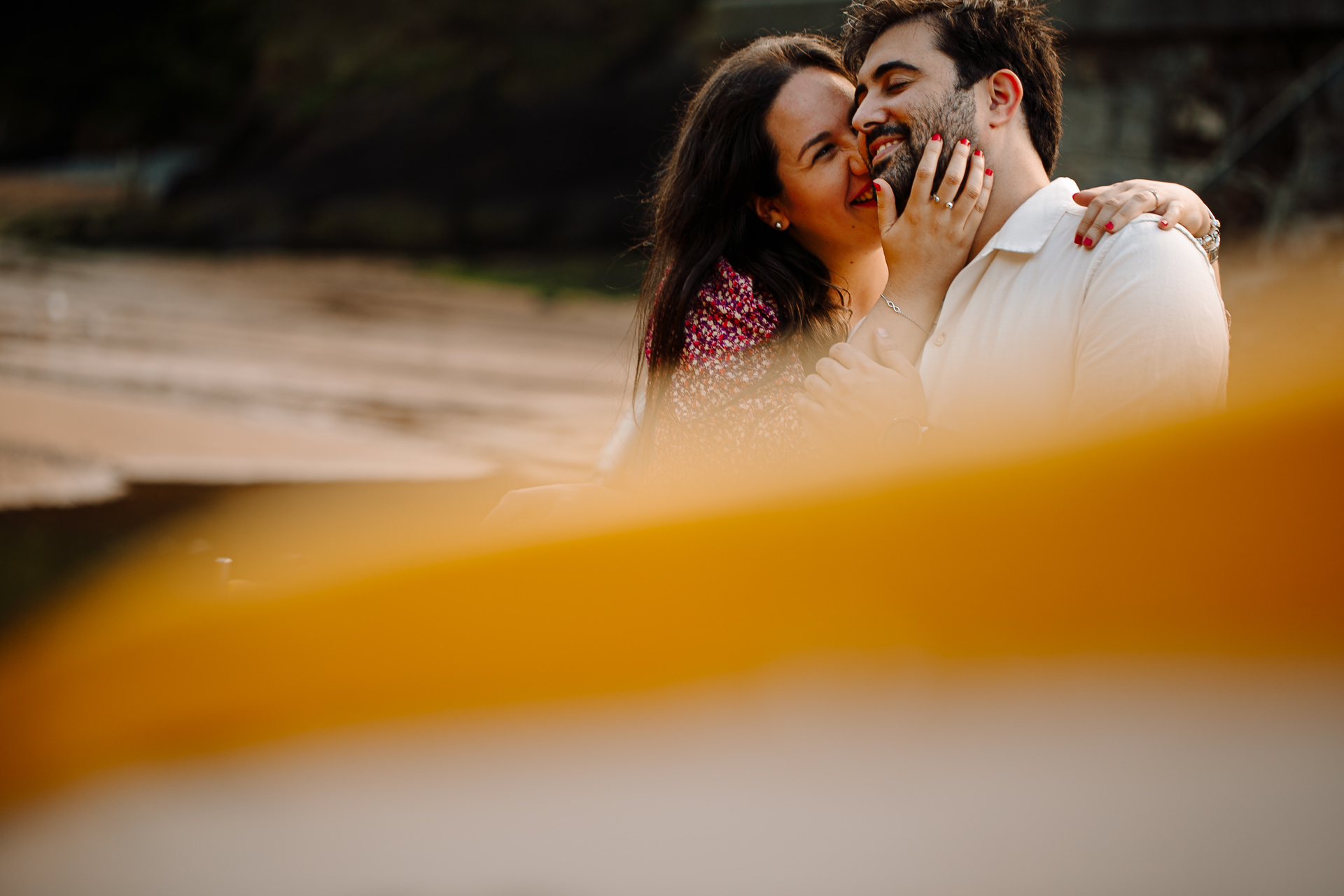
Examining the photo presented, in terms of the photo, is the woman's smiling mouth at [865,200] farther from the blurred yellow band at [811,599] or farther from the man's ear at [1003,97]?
the blurred yellow band at [811,599]

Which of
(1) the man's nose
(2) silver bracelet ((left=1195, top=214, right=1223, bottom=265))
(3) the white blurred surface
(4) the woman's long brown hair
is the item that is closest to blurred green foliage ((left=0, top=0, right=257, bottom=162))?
(4) the woman's long brown hair

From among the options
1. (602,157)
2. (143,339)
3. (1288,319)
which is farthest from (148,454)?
(602,157)

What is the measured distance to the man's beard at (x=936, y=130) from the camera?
2250mm

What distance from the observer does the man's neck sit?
2264 mm

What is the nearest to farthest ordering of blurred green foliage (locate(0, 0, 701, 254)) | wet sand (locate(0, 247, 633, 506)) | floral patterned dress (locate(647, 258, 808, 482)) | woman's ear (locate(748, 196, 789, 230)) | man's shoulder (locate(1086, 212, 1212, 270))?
man's shoulder (locate(1086, 212, 1212, 270)) < floral patterned dress (locate(647, 258, 808, 482)) < woman's ear (locate(748, 196, 789, 230)) < wet sand (locate(0, 247, 633, 506)) < blurred green foliage (locate(0, 0, 701, 254))

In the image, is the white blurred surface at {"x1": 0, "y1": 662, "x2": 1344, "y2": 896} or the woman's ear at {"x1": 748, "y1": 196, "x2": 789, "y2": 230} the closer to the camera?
the white blurred surface at {"x1": 0, "y1": 662, "x2": 1344, "y2": 896}

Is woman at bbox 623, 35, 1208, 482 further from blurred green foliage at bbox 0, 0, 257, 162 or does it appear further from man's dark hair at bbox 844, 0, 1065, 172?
blurred green foliage at bbox 0, 0, 257, 162

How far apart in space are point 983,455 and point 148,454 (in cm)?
725

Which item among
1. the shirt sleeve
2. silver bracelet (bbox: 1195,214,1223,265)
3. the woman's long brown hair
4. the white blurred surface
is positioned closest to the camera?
the white blurred surface

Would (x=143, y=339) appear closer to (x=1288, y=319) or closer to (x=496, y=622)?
(x=1288, y=319)

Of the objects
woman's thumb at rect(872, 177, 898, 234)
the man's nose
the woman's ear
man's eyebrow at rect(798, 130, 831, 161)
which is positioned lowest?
woman's thumb at rect(872, 177, 898, 234)

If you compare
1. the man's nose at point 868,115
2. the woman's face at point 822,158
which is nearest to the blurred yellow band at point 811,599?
the man's nose at point 868,115

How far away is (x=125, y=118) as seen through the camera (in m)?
37.6

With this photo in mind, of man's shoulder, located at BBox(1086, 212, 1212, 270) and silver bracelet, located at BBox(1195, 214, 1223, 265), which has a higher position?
silver bracelet, located at BBox(1195, 214, 1223, 265)
